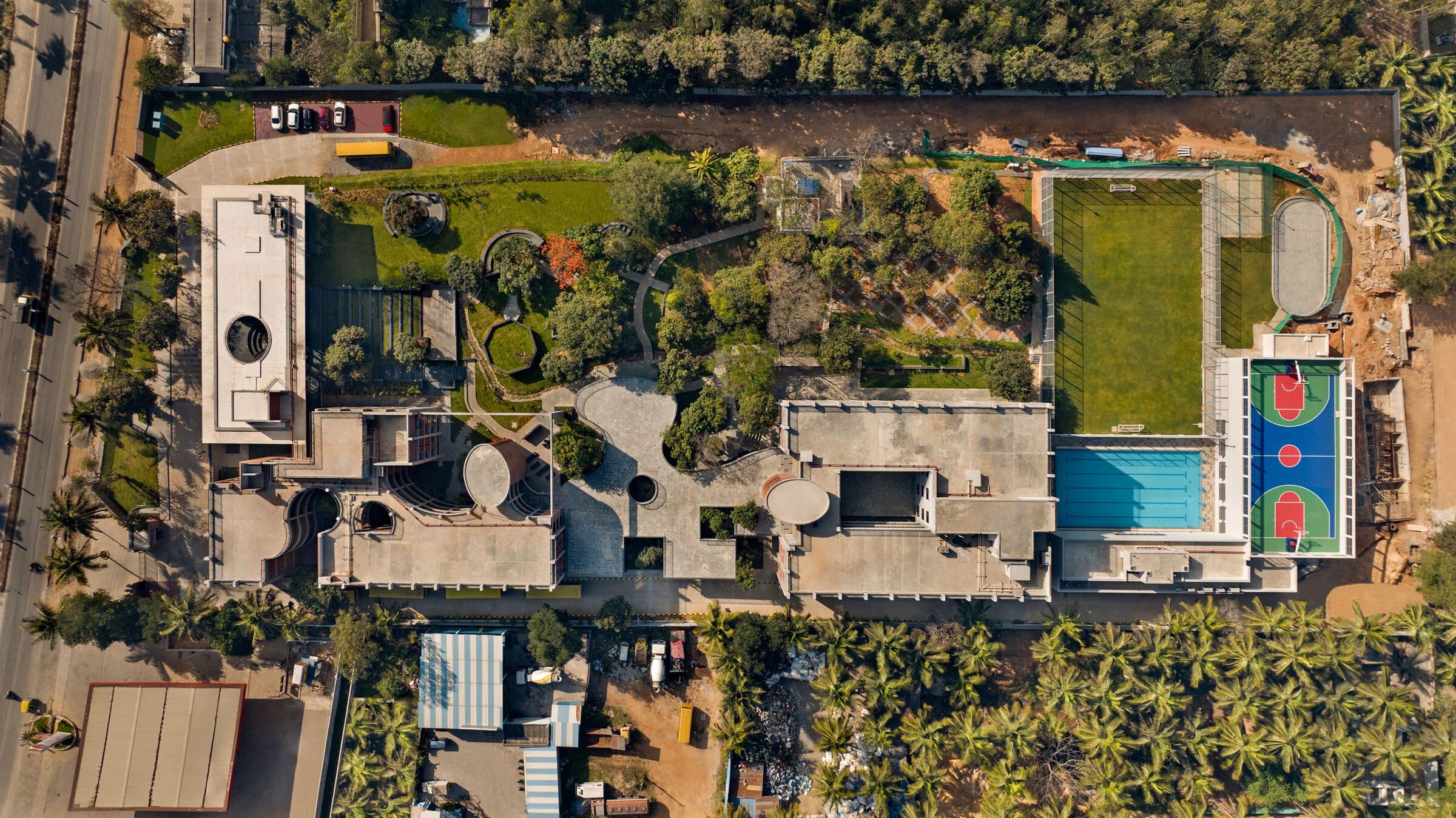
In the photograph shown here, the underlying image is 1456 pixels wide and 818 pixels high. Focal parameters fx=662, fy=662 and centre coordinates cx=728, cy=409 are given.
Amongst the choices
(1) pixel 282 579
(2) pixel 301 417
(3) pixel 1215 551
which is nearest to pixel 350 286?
(2) pixel 301 417

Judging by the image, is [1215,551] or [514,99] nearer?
[1215,551]

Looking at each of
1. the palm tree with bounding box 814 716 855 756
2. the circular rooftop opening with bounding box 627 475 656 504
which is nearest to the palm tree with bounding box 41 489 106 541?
the circular rooftop opening with bounding box 627 475 656 504

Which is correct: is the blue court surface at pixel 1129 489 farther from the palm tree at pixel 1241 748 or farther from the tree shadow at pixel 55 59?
the tree shadow at pixel 55 59

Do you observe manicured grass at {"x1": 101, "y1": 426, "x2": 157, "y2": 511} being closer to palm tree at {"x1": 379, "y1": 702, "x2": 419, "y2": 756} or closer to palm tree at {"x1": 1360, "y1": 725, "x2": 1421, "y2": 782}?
palm tree at {"x1": 379, "y1": 702, "x2": 419, "y2": 756}

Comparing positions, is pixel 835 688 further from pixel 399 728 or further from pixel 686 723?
pixel 399 728

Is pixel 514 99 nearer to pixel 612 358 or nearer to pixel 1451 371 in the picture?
pixel 612 358

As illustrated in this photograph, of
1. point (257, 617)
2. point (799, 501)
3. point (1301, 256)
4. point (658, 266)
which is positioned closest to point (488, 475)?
point (658, 266)

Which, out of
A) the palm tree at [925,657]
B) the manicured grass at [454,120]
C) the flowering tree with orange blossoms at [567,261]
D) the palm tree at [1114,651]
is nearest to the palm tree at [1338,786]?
the palm tree at [1114,651]
